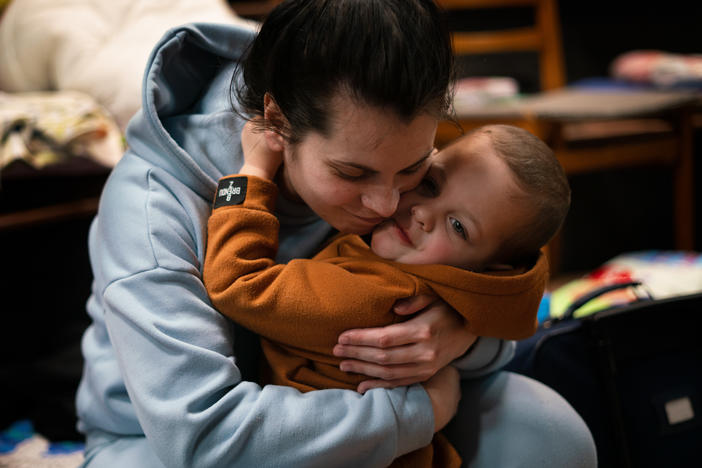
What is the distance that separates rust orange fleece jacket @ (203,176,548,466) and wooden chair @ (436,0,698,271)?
1.00m

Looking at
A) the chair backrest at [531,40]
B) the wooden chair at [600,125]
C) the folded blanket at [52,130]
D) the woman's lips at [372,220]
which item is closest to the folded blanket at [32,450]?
the folded blanket at [52,130]

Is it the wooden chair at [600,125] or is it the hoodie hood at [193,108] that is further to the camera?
the wooden chair at [600,125]

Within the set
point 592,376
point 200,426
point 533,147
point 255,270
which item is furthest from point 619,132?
point 200,426

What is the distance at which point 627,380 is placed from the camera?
969 mm

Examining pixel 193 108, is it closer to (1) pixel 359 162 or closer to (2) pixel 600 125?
(1) pixel 359 162

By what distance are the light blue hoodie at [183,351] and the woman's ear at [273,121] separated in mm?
83

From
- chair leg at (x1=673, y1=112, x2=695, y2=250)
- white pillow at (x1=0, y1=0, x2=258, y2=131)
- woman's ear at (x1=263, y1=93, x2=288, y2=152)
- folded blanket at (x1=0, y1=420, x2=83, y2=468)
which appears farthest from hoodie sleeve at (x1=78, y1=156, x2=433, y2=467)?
chair leg at (x1=673, y1=112, x2=695, y2=250)

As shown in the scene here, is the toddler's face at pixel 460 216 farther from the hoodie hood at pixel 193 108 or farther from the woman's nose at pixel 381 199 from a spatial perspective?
the hoodie hood at pixel 193 108

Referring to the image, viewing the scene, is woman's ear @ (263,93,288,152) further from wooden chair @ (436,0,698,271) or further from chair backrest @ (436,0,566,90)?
chair backrest @ (436,0,566,90)

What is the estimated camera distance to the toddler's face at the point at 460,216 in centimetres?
74

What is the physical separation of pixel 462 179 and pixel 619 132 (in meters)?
1.41

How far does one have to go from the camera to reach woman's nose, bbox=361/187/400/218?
2.27 feet

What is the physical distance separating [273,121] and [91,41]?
1.01 m

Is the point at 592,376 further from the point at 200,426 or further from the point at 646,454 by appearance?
the point at 200,426
